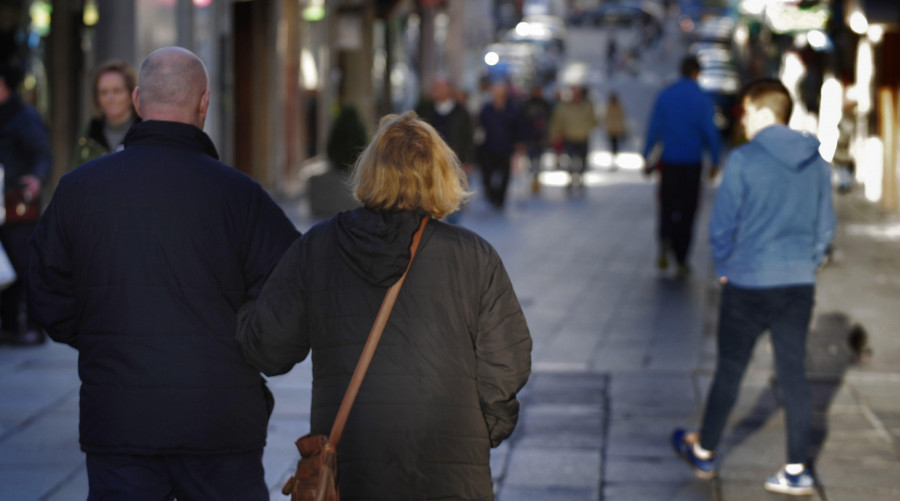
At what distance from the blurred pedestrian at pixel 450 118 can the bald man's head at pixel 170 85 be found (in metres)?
11.6

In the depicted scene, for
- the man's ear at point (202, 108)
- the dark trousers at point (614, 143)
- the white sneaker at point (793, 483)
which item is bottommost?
the dark trousers at point (614, 143)

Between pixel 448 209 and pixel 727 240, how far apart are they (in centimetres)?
257

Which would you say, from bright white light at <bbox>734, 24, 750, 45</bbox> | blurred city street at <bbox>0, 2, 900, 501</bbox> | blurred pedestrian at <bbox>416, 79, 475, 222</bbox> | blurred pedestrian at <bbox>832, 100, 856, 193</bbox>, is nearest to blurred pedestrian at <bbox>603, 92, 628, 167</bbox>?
blurred pedestrian at <bbox>832, 100, 856, 193</bbox>

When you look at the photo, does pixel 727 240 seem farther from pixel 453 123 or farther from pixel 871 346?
pixel 453 123

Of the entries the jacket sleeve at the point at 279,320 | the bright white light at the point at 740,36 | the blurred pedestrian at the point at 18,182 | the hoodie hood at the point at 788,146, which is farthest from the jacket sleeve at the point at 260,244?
the bright white light at the point at 740,36

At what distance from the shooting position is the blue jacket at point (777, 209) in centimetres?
568

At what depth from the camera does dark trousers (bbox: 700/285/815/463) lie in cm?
570

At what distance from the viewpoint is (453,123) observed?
15875mm

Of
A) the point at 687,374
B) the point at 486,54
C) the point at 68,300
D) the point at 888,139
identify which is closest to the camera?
the point at 68,300

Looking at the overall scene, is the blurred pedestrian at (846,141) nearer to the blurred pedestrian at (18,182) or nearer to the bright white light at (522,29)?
the blurred pedestrian at (18,182)

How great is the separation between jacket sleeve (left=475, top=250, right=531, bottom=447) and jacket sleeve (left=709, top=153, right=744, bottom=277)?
94.3 inches

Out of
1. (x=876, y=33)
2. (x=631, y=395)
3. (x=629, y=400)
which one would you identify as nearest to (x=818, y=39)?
(x=876, y=33)

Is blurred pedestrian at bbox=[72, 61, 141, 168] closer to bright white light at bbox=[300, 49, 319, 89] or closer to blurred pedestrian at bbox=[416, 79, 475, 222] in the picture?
blurred pedestrian at bbox=[416, 79, 475, 222]

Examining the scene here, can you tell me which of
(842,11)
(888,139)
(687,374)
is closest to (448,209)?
(687,374)
